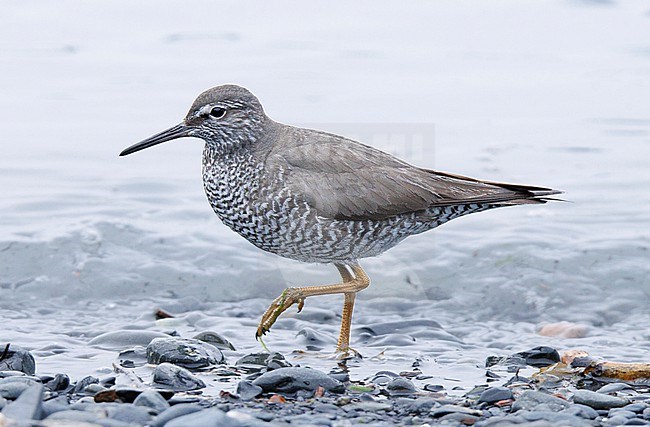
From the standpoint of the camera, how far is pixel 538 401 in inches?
233

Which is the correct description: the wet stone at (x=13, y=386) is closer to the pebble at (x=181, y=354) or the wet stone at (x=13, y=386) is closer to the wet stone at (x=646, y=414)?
the pebble at (x=181, y=354)

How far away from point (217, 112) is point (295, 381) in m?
2.65

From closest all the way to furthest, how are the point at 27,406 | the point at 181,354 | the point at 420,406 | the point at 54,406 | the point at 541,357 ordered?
the point at 27,406, the point at 54,406, the point at 420,406, the point at 181,354, the point at 541,357

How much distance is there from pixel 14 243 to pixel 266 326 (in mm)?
3918

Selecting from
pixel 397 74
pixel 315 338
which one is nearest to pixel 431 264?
pixel 315 338

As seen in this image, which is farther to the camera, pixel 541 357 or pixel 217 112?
pixel 217 112

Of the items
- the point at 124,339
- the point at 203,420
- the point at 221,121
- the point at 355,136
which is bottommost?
the point at 124,339

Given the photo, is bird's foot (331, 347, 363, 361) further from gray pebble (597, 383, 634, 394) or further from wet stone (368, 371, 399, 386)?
gray pebble (597, 383, 634, 394)

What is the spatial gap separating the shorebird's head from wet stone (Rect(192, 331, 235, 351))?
4.76ft

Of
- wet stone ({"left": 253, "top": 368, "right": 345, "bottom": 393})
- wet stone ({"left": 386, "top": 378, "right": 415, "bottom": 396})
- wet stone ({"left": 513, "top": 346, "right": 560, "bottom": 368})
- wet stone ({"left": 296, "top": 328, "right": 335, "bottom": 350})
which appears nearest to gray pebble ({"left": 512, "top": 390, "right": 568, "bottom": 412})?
wet stone ({"left": 386, "top": 378, "right": 415, "bottom": 396})

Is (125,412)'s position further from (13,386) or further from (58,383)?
(58,383)

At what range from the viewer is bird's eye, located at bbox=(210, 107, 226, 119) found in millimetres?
8078

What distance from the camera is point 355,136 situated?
1326 cm

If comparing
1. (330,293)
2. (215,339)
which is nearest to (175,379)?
(215,339)
